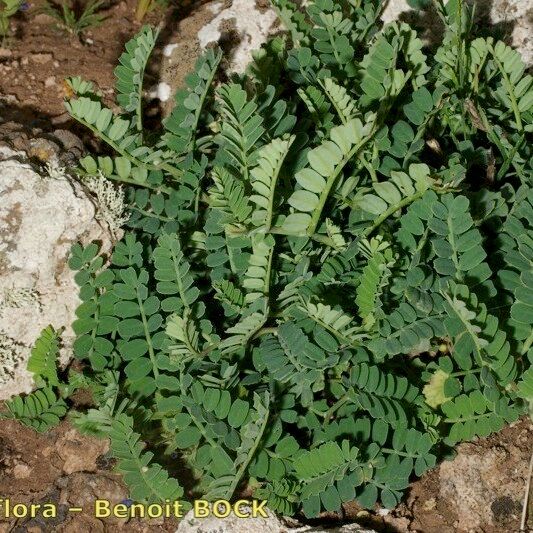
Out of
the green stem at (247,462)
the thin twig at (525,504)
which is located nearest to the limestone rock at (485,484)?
the thin twig at (525,504)

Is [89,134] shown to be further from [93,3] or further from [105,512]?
[105,512]

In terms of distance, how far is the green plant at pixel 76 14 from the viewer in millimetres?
3367

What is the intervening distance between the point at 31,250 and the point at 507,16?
6.03ft

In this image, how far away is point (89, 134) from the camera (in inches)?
112

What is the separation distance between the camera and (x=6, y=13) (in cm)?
323

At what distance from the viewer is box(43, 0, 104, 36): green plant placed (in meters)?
3.37

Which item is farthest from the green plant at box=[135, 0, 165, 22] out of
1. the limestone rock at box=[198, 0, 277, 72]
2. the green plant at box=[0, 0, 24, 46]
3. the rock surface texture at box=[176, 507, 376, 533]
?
the rock surface texture at box=[176, 507, 376, 533]

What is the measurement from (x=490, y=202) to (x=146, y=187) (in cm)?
110

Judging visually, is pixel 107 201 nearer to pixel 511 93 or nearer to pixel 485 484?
pixel 511 93

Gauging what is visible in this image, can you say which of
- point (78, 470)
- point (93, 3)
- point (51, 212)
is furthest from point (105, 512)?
point (93, 3)

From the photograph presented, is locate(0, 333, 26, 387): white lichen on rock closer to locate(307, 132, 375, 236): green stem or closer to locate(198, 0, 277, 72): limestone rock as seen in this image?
locate(307, 132, 375, 236): green stem

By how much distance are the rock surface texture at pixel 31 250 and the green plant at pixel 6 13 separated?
3.51 feet

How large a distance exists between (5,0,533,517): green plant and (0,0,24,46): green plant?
1036 mm

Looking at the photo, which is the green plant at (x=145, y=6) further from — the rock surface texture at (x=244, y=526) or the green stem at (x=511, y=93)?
the rock surface texture at (x=244, y=526)
